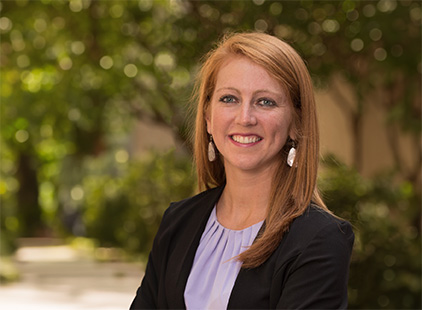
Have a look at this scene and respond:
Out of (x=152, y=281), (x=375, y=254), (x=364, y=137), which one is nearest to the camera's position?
(x=152, y=281)

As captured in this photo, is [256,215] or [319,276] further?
[256,215]

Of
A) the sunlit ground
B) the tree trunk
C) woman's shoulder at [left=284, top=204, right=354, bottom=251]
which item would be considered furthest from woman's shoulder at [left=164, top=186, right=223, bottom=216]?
the tree trunk

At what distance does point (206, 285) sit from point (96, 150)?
14064 mm

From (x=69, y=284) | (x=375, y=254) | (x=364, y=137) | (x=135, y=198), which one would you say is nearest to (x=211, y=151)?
(x=375, y=254)

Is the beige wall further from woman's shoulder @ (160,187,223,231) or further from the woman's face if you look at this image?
the woman's face

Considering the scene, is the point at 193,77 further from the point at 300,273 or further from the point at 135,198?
the point at 135,198

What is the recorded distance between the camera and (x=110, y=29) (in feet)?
23.3

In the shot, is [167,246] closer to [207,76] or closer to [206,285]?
[206,285]

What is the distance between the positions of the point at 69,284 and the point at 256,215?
8.98 metres

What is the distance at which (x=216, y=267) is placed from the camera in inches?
87.7

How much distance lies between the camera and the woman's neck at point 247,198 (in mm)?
2275

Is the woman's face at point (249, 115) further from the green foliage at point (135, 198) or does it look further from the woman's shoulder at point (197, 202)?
the green foliage at point (135, 198)

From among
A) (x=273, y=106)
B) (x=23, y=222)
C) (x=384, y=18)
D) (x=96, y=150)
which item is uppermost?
(x=384, y=18)

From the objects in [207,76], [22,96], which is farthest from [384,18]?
[207,76]
